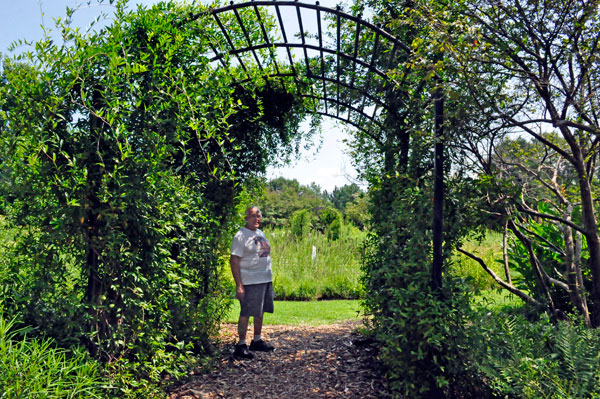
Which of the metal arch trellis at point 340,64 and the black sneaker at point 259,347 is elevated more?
the metal arch trellis at point 340,64

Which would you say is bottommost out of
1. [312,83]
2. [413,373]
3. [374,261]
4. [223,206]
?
[413,373]

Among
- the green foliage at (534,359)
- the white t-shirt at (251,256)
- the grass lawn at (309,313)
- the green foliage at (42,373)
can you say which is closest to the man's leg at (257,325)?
the white t-shirt at (251,256)

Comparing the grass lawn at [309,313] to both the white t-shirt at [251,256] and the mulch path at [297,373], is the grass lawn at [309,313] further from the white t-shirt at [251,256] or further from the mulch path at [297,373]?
the white t-shirt at [251,256]

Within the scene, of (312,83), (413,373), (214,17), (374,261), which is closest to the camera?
(413,373)

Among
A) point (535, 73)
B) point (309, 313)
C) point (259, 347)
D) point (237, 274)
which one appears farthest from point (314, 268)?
point (535, 73)

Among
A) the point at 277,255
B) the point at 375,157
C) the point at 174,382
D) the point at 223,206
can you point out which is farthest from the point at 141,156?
the point at 277,255

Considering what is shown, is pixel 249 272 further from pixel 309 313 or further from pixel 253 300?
pixel 309 313

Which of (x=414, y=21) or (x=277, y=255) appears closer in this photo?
(x=414, y=21)

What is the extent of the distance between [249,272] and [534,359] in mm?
2611

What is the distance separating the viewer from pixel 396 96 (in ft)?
13.4

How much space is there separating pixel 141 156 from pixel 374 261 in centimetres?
271

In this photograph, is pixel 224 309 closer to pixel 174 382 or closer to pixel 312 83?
pixel 174 382

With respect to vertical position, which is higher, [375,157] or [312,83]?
[312,83]

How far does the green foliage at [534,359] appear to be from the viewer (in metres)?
2.30
